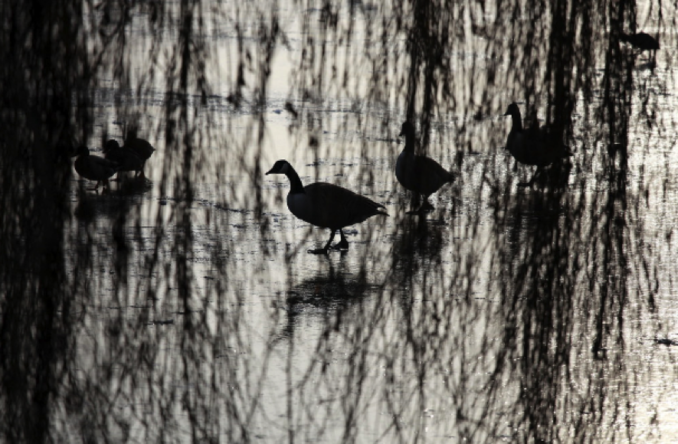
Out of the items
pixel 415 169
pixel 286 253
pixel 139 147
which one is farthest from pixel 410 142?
pixel 139 147

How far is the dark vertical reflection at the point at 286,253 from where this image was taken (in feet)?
11.6

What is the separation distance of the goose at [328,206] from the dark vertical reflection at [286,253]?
1.38 meters

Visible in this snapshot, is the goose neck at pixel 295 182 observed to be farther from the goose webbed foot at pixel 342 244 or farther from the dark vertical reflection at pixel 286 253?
the dark vertical reflection at pixel 286 253

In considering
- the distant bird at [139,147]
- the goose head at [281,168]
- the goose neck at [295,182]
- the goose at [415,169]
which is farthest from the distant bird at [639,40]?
the goose head at [281,168]

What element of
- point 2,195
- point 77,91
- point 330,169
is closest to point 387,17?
point 77,91

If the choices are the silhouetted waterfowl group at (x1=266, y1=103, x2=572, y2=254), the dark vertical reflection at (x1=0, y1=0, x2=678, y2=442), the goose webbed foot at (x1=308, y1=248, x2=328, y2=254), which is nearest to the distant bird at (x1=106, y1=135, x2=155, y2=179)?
the dark vertical reflection at (x1=0, y1=0, x2=678, y2=442)

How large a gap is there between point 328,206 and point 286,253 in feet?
7.86

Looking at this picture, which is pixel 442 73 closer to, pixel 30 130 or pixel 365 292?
pixel 30 130

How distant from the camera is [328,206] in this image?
6953 millimetres

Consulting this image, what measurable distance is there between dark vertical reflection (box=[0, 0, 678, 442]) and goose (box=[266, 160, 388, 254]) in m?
1.38

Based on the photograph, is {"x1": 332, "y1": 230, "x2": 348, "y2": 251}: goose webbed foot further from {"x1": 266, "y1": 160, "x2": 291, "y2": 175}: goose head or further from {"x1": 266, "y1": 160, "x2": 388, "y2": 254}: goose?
{"x1": 266, "y1": 160, "x2": 291, "y2": 175}: goose head

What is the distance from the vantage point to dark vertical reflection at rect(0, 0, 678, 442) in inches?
139

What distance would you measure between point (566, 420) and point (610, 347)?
1.07 m

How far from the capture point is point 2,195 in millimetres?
3453
